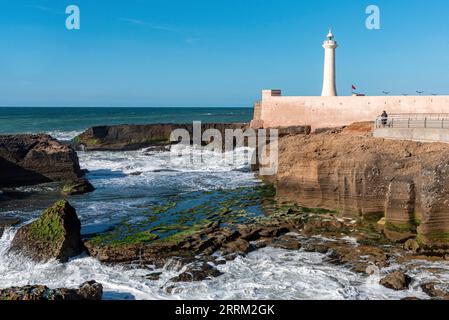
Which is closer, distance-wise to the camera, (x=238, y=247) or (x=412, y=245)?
(x=412, y=245)

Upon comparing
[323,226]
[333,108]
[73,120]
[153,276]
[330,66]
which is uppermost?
[330,66]

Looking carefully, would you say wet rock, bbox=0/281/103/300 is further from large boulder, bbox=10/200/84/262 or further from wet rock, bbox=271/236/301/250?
wet rock, bbox=271/236/301/250

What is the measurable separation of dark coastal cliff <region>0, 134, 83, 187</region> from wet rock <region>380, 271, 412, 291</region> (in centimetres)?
1482

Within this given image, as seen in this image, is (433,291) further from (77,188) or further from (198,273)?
(77,188)

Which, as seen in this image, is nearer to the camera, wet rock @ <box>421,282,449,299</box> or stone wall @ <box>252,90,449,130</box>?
wet rock @ <box>421,282,449,299</box>

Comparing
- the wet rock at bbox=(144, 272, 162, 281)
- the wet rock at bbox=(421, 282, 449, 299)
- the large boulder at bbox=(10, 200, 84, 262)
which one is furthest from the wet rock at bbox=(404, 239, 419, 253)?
the large boulder at bbox=(10, 200, 84, 262)

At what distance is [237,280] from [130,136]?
27.9 meters

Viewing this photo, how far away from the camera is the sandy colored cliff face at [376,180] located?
10133 millimetres

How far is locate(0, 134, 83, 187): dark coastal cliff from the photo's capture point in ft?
61.8

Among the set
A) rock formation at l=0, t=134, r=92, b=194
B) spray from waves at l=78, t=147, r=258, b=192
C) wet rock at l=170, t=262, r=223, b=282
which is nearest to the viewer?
wet rock at l=170, t=262, r=223, b=282

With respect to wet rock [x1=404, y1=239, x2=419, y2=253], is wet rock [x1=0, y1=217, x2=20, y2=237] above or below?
below

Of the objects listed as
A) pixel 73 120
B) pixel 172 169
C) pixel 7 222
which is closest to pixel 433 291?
pixel 7 222

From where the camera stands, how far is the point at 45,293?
6891 mm

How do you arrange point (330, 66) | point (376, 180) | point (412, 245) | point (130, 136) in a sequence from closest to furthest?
point (412, 245) → point (376, 180) → point (330, 66) → point (130, 136)
